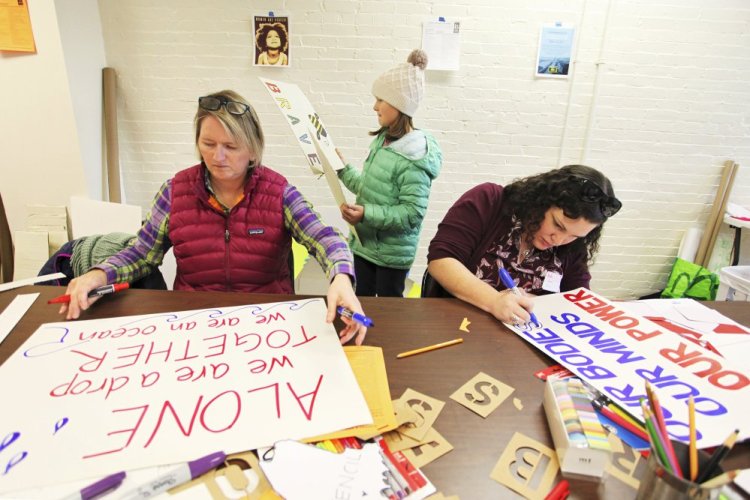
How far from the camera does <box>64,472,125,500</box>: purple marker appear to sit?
49cm

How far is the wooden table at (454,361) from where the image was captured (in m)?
0.56

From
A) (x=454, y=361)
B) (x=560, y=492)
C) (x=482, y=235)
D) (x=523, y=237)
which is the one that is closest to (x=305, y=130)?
(x=482, y=235)

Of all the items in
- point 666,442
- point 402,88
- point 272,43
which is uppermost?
point 272,43

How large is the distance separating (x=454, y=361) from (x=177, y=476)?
19.5 inches

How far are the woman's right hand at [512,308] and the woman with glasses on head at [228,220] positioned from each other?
423 mm

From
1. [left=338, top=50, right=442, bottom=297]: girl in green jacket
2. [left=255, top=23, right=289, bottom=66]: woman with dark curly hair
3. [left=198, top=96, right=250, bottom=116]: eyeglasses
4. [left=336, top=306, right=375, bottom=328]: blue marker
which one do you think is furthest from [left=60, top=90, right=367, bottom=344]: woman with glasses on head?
[left=255, top=23, right=289, bottom=66]: woman with dark curly hair

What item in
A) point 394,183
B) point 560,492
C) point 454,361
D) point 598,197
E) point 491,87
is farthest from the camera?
point 491,87

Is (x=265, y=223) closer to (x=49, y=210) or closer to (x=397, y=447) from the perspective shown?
(x=397, y=447)

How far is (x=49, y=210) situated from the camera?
2.35 meters

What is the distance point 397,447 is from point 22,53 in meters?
2.68

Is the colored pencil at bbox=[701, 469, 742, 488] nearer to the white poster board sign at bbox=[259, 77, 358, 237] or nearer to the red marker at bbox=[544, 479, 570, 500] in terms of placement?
the red marker at bbox=[544, 479, 570, 500]

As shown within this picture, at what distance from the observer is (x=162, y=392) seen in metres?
0.67

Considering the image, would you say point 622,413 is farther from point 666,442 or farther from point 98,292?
point 98,292

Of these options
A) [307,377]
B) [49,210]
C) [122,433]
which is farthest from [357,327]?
[49,210]
